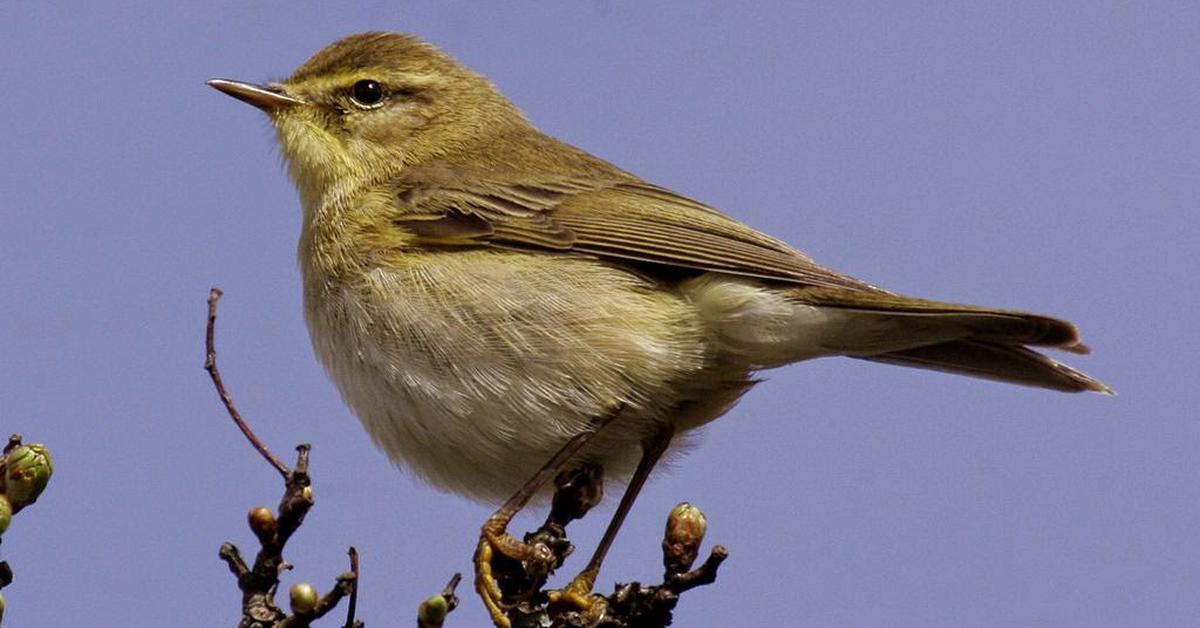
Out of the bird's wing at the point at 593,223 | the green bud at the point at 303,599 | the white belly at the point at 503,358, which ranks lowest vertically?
the green bud at the point at 303,599

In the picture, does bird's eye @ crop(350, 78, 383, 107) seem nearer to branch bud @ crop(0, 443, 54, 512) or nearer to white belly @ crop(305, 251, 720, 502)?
white belly @ crop(305, 251, 720, 502)

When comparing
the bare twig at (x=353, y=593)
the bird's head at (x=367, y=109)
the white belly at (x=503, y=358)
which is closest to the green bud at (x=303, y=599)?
the bare twig at (x=353, y=593)

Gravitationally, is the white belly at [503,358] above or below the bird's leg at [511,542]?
above

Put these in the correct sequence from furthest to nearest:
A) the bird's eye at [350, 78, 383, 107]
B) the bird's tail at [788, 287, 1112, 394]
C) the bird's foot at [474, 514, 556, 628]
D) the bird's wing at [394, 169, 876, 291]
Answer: the bird's eye at [350, 78, 383, 107], the bird's wing at [394, 169, 876, 291], the bird's tail at [788, 287, 1112, 394], the bird's foot at [474, 514, 556, 628]

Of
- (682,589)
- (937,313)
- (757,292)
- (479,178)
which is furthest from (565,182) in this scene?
(682,589)

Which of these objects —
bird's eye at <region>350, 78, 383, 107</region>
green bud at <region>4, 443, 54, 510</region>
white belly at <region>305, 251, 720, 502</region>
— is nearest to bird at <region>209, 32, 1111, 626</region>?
white belly at <region>305, 251, 720, 502</region>

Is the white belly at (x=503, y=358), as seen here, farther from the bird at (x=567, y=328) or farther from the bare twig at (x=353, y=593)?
the bare twig at (x=353, y=593)

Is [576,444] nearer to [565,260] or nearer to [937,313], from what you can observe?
[565,260]

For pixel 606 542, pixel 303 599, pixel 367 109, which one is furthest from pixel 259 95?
pixel 303 599
